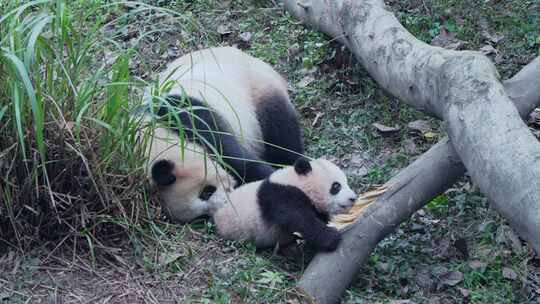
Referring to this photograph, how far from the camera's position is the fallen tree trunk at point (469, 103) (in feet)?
11.4

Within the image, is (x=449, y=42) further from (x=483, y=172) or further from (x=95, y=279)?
(x=95, y=279)

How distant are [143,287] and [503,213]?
71.4 inches

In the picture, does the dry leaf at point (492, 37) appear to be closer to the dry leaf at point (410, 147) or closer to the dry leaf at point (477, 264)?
the dry leaf at point (410, 147)

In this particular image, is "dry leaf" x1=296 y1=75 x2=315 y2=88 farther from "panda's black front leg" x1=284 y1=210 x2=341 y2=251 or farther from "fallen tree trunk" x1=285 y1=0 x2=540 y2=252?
"panda's black front leg" x1=284 y1=210 x2=341 y2=251

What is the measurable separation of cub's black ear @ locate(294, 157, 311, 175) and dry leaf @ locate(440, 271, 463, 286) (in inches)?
38.1

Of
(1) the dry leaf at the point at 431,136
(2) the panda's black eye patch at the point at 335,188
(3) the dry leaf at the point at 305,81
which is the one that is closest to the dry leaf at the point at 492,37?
(1) the dry leaf at the point at 431,136

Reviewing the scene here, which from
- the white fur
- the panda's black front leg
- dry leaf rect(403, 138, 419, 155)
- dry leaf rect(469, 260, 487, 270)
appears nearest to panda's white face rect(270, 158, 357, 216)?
the panda's black front leg

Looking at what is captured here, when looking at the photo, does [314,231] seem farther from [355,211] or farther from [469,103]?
[469,103]

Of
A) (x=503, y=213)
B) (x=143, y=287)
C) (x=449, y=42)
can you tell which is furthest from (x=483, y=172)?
(x=449, y=42)

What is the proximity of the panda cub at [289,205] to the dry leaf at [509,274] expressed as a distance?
0.94m

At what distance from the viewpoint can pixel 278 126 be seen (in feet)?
19.3

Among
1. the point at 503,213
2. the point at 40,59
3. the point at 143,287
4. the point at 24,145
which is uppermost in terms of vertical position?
the point at 40,59

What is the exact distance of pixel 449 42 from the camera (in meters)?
6.45

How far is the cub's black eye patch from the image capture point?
495 centimetres
